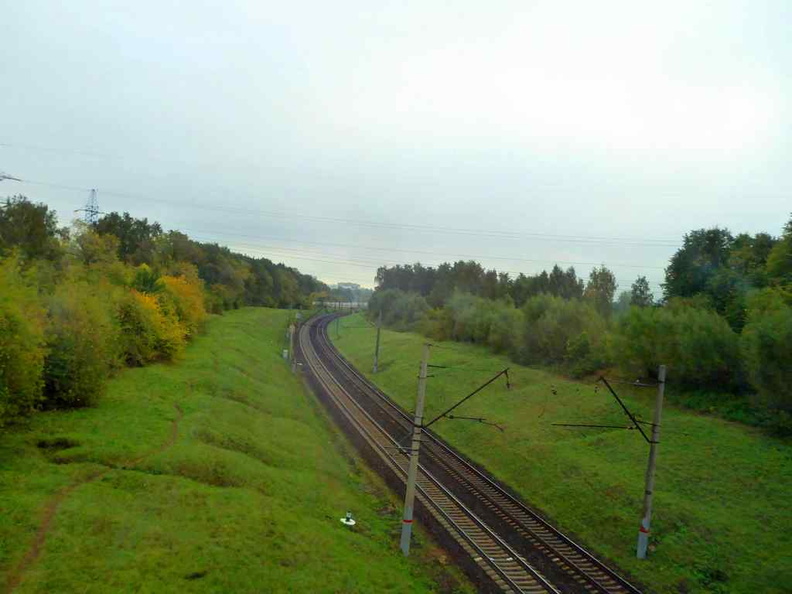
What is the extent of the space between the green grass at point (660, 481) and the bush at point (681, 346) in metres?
1.99

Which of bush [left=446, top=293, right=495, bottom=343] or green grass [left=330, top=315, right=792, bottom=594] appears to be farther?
bush [left=446, top=293, right=495, bottom=343]

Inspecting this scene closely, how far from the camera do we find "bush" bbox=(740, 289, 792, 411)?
2183cm

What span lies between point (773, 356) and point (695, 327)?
6.47 m

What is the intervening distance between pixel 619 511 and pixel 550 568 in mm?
4655

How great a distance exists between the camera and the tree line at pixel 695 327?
22875mm

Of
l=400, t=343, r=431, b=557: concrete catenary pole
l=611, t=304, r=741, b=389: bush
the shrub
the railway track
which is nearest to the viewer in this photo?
the railway track

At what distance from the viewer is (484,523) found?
1986 cm

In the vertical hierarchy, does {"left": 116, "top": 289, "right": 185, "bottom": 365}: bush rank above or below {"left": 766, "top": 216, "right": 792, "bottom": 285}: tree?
below

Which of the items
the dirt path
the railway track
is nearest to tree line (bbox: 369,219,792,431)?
the railway track

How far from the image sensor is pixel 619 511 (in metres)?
20.0

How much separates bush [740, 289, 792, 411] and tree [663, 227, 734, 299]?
15.8 metres

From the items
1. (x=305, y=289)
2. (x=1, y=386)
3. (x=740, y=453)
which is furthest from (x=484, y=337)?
(x=305, y=289)

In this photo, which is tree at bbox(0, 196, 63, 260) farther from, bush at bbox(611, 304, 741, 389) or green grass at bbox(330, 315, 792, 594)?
bush at bbox(611, 304, 741, 389)

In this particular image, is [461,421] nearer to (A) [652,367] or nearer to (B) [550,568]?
(A) [652,367]
